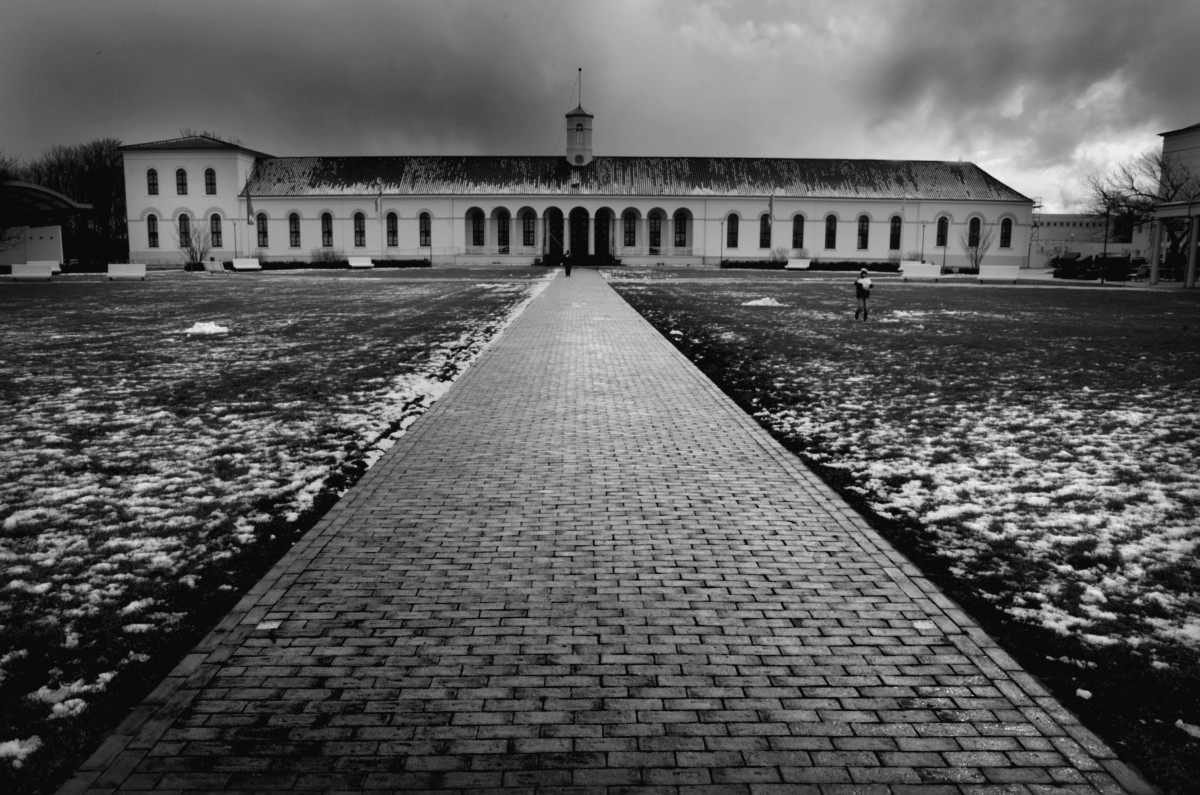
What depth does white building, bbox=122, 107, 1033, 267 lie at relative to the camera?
221 feet

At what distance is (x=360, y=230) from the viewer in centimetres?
6800

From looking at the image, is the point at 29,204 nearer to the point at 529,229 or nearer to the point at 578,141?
the point at 529,229

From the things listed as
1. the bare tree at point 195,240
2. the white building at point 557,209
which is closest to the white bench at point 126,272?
the bare tree at point 195,240

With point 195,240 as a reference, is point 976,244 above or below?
above

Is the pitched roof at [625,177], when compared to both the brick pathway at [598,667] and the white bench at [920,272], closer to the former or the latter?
the white bench at [920,272]

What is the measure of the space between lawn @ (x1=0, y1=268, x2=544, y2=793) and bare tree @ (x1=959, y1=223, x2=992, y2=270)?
58.7 metres

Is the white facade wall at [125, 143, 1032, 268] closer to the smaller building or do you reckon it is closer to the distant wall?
the distant wall

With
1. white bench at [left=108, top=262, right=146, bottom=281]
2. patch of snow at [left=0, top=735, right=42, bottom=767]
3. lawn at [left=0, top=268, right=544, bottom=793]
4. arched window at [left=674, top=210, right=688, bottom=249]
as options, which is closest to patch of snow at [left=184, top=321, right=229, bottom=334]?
lawn at [left=0, top=268, right=544, bottom=793]

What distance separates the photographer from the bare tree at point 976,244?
222 ft

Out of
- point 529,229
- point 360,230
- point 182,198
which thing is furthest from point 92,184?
point 529,229

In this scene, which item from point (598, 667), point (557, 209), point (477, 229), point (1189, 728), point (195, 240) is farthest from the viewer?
point (477, 229)

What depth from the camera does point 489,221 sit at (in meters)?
69.0

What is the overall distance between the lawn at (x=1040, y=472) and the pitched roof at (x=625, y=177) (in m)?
50.7

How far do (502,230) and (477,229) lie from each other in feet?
6.53
